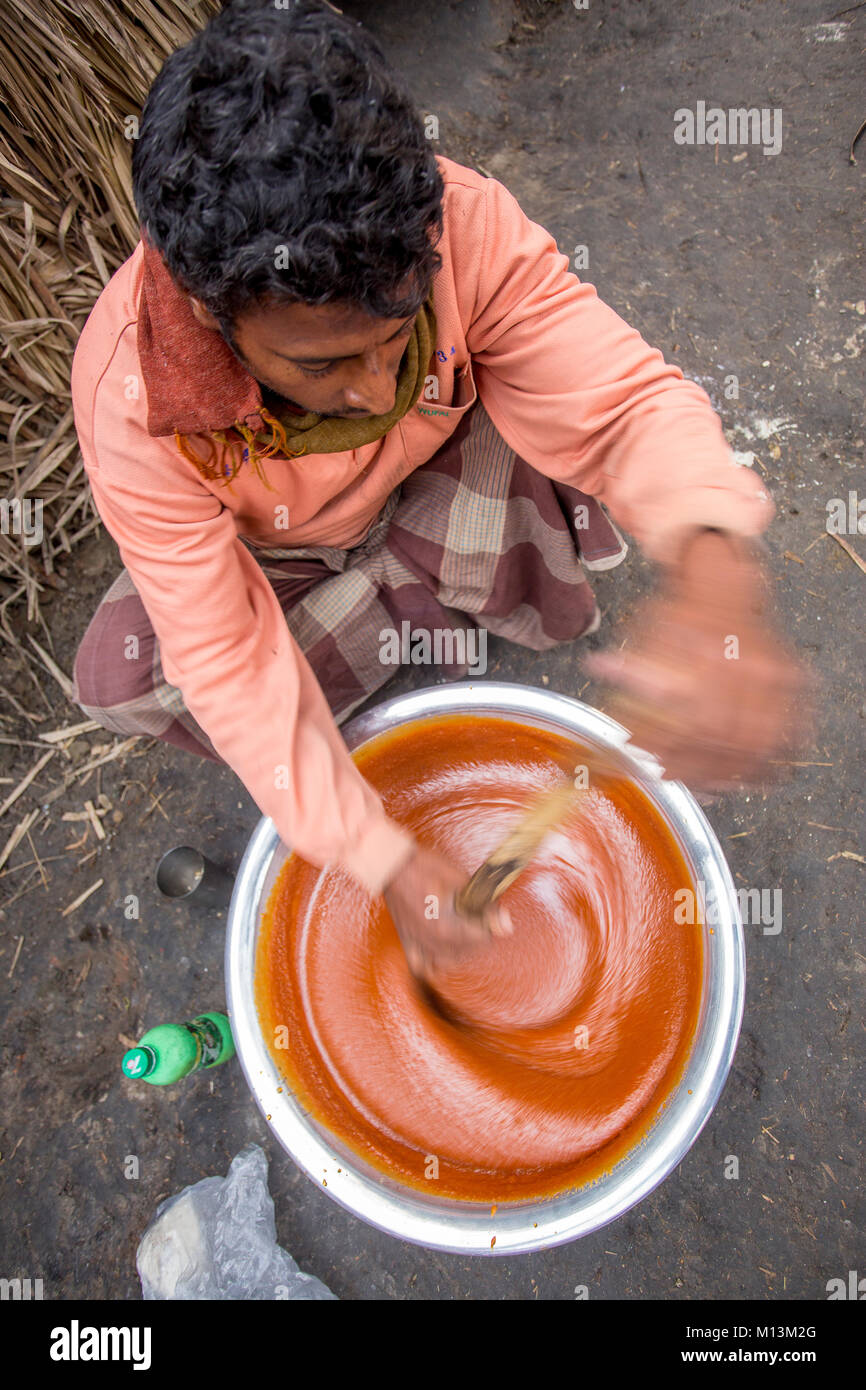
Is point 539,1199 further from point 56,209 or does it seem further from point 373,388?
point 56,209

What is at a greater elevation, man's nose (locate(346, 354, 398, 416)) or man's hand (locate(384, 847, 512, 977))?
man's nose (locate(346, 354, 398, 416))

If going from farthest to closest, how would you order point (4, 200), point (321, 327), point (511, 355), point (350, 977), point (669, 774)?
1. point (4, 200)
2. point (350, 977)
3. point (511, 355)
4. point (669, 774)
5. point (321, 327)

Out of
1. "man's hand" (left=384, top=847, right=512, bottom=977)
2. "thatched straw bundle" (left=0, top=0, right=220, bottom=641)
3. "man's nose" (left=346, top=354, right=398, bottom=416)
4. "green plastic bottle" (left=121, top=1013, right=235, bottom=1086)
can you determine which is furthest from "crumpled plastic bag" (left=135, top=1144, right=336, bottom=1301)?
"man's nose" (left=346, top=354, right=398, bottom=416)

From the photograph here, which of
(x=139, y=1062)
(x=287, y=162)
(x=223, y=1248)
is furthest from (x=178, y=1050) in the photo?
(x=287, y=162)

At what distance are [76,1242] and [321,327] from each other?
1.60 meters

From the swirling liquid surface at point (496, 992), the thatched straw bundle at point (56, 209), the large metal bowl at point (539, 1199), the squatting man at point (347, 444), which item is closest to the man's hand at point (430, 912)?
the squatting man at point (347, 444)

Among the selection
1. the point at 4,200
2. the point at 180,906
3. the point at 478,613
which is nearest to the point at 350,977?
the point at 180,906

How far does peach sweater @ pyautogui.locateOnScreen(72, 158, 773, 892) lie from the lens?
3.01ft

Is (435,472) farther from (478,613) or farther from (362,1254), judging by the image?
(362,1254)

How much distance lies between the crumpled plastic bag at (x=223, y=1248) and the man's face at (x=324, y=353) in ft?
4.33

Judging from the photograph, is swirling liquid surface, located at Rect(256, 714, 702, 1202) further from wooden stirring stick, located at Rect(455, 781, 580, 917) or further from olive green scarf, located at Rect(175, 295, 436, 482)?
olive green scarf, located at Rect(175, 295, 436, 482)

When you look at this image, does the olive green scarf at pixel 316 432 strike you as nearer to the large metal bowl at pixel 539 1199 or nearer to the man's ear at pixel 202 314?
the man's ear at pixel 202 314
